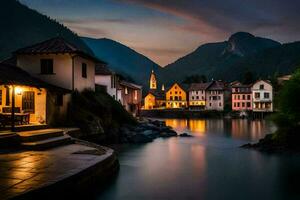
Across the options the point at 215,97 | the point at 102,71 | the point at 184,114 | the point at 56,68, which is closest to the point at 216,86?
the point at 215,97

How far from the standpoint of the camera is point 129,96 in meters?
73.6

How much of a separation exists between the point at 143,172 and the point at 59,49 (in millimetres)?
16305

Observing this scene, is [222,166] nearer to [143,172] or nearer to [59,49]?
[143,172]

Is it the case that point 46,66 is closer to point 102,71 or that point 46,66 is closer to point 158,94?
point 102,71

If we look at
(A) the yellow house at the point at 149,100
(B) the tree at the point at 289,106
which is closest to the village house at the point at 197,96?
(A) the yellow house at the point at 149,100

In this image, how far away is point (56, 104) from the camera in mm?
30750

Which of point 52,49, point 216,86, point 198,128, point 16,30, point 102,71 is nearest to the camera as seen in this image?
point 52,49

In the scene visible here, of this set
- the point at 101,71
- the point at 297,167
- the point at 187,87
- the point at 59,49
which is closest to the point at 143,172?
the point at 297,167

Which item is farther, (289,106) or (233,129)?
(233,129)

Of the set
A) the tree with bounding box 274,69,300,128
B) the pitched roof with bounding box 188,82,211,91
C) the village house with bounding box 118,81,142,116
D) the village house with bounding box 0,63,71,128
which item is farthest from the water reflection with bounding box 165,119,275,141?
the pitched roof with bounding box 188,82,211,91

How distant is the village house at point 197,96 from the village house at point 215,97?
1.69 meters

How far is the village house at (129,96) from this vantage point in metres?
67.7

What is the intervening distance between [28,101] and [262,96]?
301 feet

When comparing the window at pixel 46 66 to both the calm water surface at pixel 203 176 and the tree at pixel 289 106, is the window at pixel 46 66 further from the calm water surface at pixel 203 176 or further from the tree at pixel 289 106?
the tree at pixel 289 106
